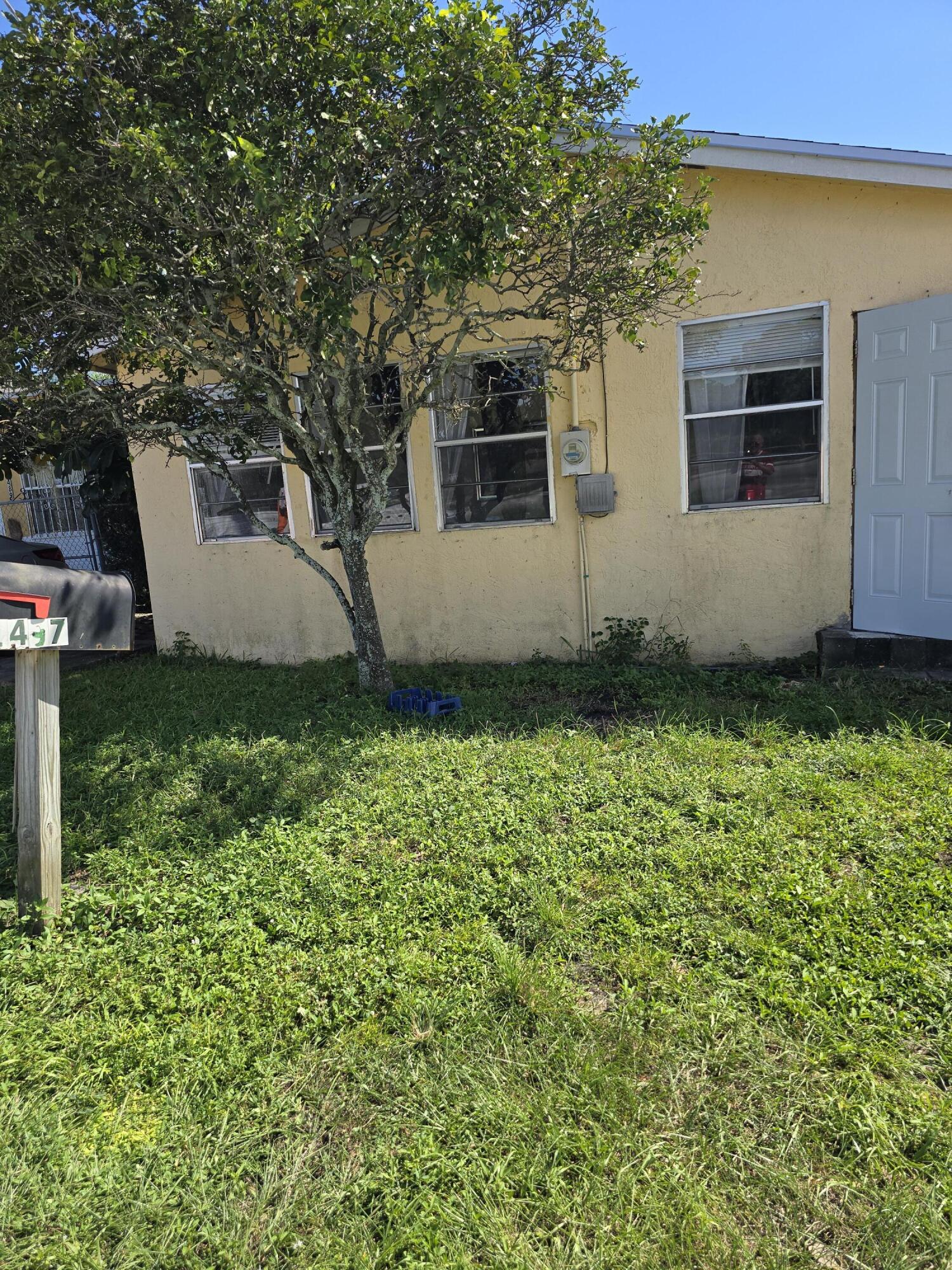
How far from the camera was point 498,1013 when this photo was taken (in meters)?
2.48

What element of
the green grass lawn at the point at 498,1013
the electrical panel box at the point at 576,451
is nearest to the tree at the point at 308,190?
the electrical panel box at the point at 576,451

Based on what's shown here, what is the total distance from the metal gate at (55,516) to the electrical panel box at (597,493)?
714 cm

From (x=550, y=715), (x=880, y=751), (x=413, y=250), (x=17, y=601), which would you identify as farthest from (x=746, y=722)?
(x=17, y=601)

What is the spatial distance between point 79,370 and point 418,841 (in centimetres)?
452

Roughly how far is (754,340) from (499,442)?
7.33 feet

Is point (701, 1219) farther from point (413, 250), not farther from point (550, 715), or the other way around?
point (413, 250)

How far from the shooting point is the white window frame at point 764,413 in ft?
19.4

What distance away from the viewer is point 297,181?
4.09 meters

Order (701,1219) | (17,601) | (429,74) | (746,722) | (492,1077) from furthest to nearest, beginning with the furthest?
1. (746,722)
2. (429,74)
3. (17,601)
4. (492,1077)
5. (701,1219)

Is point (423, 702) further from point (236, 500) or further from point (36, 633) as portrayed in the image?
point (236, 500)

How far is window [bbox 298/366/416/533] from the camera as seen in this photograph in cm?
703

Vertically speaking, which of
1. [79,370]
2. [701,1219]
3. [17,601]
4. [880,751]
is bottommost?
[701,1219]

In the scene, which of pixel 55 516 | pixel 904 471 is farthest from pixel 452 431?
pixel 55 516

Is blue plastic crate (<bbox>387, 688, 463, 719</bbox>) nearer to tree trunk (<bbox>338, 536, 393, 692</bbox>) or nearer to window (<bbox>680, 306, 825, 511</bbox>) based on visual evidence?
tree trunk (<bbox>338, 536, 393, 692</bbox>)
